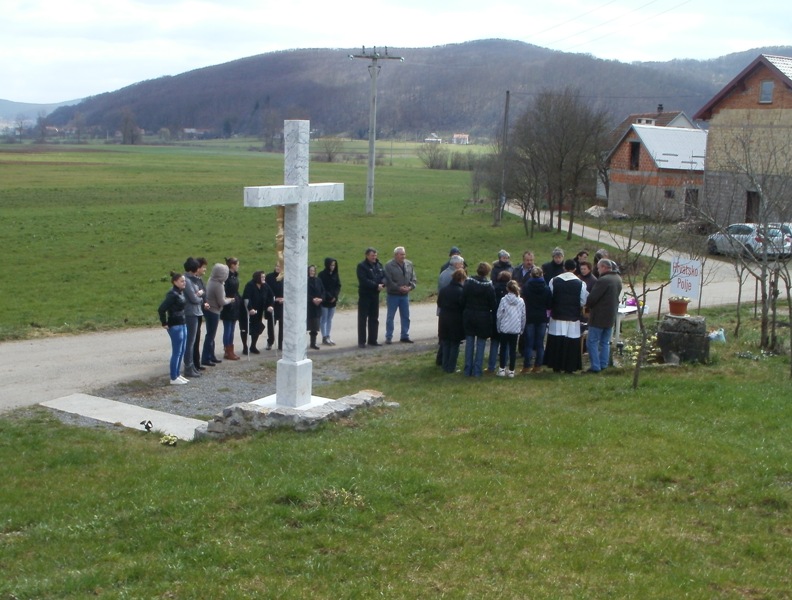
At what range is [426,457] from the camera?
8.26 metres

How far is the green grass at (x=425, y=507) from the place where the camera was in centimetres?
573

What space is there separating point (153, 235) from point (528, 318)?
1030 inches

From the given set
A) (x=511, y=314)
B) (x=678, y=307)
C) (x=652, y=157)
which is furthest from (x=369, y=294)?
(x=652, y=157)

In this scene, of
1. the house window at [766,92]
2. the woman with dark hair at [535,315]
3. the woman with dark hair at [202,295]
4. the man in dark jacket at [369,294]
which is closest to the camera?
the woman with dark hair at [535,315]

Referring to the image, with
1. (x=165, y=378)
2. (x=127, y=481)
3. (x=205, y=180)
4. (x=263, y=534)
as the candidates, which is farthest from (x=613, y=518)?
(x=205, y=180)

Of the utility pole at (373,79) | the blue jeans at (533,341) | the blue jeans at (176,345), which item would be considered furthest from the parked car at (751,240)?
the utility pole at (373,79)

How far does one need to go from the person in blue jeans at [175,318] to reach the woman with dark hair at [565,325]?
18.1 ft

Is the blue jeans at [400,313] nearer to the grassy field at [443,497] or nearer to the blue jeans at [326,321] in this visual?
the blue jeans at [326,321]

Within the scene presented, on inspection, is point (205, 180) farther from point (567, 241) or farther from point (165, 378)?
point (165, 378)

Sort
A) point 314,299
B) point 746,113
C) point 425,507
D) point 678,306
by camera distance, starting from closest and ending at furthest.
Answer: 1. point 425,507
2. point 678,306
3. point 314,299
4. point 746,113

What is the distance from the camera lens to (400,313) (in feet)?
56.3

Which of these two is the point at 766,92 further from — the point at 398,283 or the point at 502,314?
the point at 502,314

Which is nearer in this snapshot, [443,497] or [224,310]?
[443,497]

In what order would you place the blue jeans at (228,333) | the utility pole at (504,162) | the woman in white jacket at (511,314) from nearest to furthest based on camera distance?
the woman in white jacket at (511,314) → the blue jeans at (228,333) → the utility pole at (504,162)
